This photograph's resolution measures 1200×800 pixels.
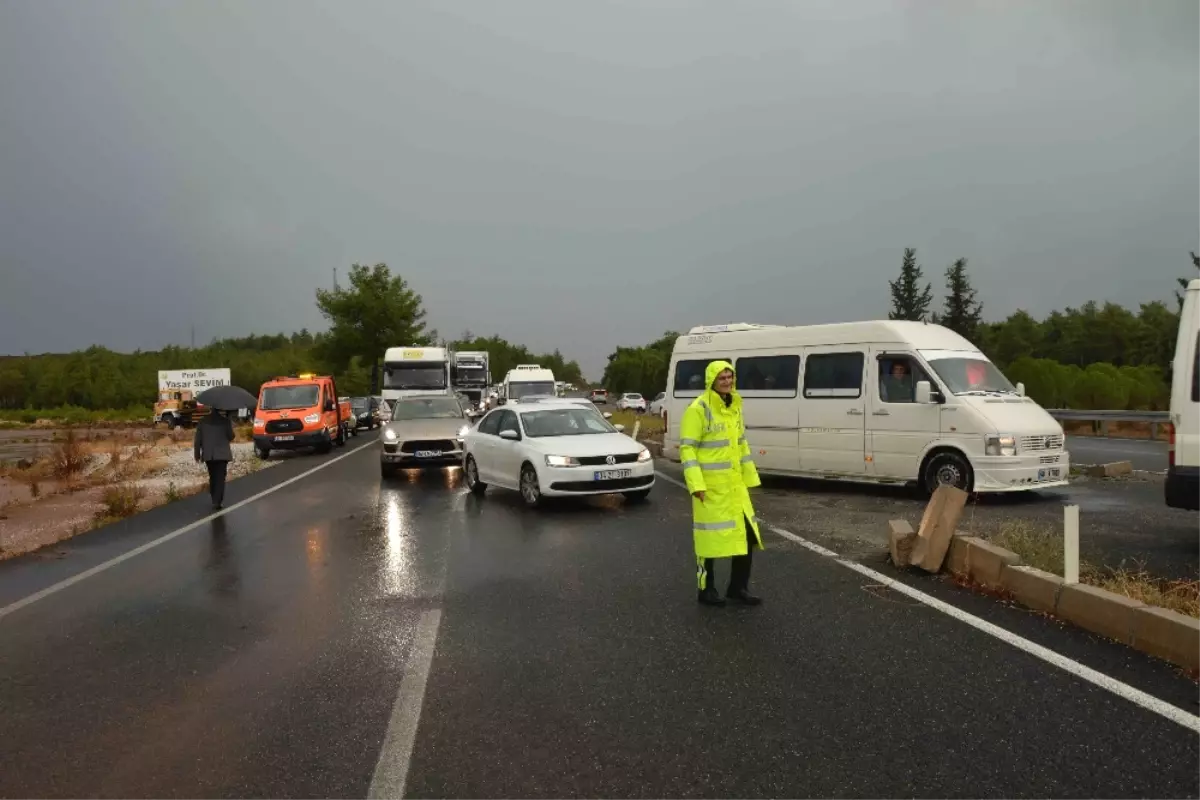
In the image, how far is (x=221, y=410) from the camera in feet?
44.7

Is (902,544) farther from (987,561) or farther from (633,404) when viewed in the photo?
(633,404)

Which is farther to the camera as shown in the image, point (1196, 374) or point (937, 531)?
point (1196, 374)

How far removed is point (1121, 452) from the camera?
21.4 m

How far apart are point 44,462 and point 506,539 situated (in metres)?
19.6

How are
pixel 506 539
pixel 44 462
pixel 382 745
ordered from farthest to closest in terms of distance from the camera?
pixel 44 462 → pixel 506 539 → pixel 382 745

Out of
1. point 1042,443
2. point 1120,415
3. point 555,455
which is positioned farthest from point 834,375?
point 1120,415

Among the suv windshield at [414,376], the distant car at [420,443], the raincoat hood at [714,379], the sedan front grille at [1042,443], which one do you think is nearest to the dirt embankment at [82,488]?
the distant car at [420,443]

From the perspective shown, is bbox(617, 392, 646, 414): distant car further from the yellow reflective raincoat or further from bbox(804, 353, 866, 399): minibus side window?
the yellow reflective raincoat

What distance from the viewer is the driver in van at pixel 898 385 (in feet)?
42.3

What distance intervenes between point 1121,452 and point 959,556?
16.5 m

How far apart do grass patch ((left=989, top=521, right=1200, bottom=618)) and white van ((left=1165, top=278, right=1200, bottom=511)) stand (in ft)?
2.88

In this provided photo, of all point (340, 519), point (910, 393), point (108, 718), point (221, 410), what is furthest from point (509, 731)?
point (221, 410)

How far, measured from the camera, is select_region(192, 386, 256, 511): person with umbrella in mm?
13398

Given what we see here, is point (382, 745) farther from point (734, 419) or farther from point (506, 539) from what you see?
point (506, 539)
